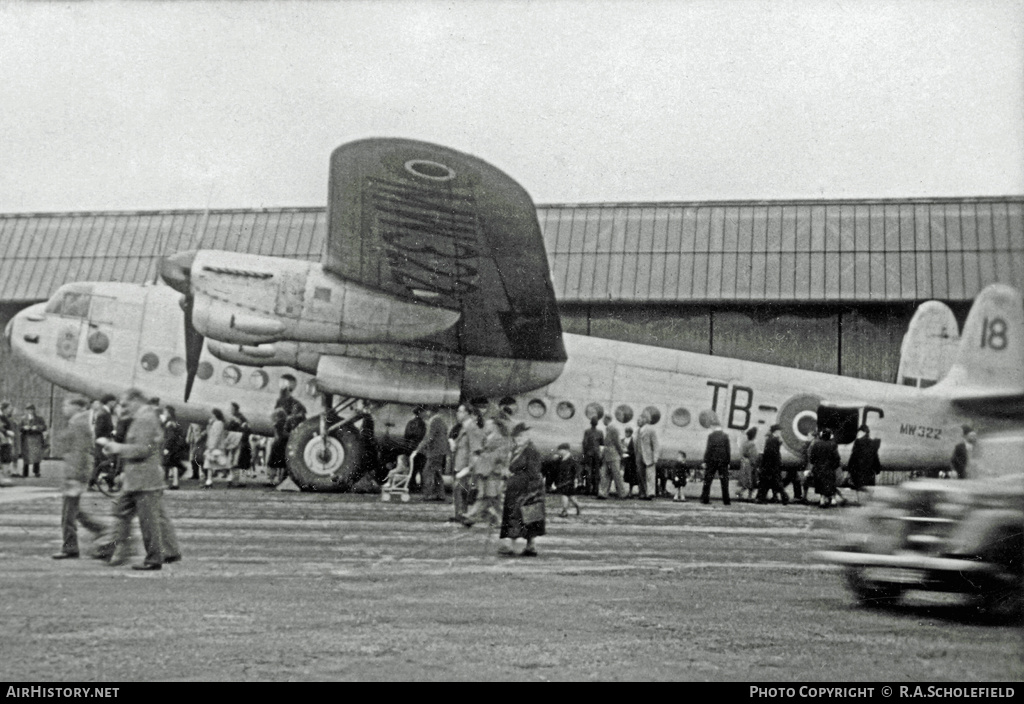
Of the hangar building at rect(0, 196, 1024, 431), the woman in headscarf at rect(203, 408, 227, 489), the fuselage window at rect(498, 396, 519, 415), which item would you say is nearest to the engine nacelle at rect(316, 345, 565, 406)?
the fuselage window at rect(498, 396, 519, 415)

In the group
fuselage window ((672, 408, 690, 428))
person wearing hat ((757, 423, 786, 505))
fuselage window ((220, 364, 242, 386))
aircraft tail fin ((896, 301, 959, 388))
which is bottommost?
person wearing hat ((757, 423, 786, 505))

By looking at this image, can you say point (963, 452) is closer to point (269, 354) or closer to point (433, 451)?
point (433, 451)

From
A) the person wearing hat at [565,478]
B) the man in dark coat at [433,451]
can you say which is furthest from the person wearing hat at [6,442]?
the person wearing hat at [565,478]

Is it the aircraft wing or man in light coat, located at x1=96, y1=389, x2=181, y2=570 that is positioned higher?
the aircraft wing

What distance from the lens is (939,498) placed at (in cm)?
766

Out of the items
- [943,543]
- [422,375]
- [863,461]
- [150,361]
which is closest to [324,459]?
[422,375]

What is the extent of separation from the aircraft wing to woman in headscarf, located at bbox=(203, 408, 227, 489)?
410 cm

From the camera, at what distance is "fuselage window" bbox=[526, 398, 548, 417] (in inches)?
744

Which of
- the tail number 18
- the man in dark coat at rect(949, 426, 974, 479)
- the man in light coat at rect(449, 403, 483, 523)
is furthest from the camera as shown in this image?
the man in light coat at rect(449, 403, 483, 523)

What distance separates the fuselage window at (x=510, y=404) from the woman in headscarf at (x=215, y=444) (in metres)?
4.88

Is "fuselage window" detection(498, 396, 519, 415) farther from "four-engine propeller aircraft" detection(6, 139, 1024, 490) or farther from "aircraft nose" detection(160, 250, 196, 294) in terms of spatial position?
"aircraft nose" detection(160, 250, 196, 294)

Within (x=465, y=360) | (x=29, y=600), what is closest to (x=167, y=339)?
(x=465, y=360)
